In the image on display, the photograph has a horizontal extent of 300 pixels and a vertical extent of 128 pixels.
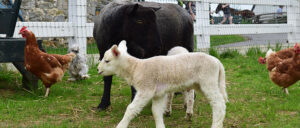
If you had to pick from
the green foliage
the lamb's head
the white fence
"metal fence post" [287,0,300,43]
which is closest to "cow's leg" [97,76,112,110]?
the lamb's head

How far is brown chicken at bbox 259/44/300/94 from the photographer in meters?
5.44

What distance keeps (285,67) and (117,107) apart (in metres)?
2.66

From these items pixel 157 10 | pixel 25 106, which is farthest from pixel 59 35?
pixel 157 10

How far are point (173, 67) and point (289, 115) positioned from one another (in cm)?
185

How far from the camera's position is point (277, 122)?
4.19 metres

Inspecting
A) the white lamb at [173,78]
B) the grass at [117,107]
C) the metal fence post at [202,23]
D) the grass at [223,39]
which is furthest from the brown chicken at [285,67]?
the grass at [223,39]

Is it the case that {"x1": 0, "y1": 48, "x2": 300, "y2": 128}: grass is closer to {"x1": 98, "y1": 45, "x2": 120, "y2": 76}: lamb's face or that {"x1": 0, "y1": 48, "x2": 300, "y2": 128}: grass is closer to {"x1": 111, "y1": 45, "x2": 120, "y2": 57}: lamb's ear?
{"x1": 98, "y1": 45, "x2": 120, "y2": 76}: lamb's face

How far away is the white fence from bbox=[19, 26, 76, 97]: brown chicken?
1374mm

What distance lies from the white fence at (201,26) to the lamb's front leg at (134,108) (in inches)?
152

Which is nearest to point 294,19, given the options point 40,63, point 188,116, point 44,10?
point 44,10

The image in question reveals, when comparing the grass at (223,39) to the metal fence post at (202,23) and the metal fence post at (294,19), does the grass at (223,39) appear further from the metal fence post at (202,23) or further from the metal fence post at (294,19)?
the metal fence post at (294,19)

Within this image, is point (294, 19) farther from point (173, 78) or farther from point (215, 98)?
point (173, 78)

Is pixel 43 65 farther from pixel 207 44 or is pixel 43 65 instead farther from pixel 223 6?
pixel 223 6

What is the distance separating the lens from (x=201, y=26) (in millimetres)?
8891
